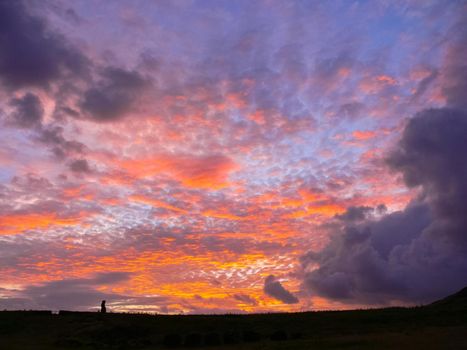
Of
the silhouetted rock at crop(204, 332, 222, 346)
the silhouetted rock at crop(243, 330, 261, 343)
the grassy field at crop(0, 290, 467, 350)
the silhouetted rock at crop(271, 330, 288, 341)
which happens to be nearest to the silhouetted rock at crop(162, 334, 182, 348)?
the grassy field at crop(0, 290, 467, 350)

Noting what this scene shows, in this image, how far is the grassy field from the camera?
33.5m

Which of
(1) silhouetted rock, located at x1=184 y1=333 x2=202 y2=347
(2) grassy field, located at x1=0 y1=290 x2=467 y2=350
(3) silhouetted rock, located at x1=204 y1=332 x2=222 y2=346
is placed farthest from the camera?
(3) silhouetted rock, located at x1=204 y1=332 x2=222 y2=346

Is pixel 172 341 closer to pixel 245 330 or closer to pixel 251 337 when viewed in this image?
pixel 251 337

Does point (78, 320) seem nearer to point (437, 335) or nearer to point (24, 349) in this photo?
point (24, 349)

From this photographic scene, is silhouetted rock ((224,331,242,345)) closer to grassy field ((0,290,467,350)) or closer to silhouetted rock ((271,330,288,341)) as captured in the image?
grassy field ((0,290,467,350))

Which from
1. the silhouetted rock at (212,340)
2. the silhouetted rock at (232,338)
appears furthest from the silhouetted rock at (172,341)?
the silhouetted rock at (232,338)

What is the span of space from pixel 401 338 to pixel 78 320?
1269 inches

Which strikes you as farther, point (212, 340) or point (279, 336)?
point (212, 340)

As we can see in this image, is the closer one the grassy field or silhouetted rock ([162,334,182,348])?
the grassy field

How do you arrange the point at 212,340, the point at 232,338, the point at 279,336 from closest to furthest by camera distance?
1. the point at 279,336
2. the point at 232,338
3. the point at 212,340

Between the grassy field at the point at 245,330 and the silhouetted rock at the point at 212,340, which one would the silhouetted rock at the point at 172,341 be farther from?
the silhouetted rock at the point at 212,340

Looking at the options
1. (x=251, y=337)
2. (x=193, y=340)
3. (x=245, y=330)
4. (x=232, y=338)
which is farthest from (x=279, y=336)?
(x=193, y=340)

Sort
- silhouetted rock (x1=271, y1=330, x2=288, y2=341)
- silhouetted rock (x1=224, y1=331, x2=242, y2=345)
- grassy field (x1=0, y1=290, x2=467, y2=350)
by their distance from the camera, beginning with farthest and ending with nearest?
silhouetted rock (x1=224, y1=331, x2=242, y2=345), silhouetted rock (x1=271, y1=330, x2=288, y2=341), grassy field (x1=0, y1=290, x2=467, y2=350)

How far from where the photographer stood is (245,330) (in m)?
42.6
